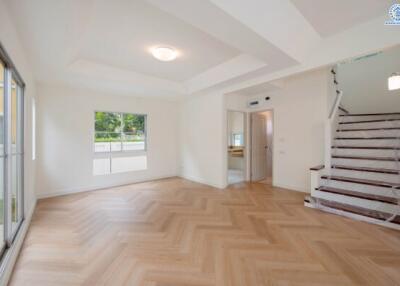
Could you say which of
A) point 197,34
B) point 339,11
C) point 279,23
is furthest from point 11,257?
point 339,11

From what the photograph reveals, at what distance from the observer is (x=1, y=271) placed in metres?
1.68

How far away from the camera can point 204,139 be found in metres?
5.50

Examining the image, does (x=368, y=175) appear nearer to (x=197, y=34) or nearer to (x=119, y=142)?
(x=197, y=34)

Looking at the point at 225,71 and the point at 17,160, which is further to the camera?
the point at 225,71

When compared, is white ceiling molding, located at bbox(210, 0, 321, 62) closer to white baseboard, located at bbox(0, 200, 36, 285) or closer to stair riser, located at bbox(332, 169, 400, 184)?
stair riser, located at bbox(332, 169, 400, 184)

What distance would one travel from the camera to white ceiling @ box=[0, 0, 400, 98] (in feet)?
6.60

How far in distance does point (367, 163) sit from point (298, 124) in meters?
1.57

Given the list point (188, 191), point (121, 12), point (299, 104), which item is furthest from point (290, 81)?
point (121, 12)

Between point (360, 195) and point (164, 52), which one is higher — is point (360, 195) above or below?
below

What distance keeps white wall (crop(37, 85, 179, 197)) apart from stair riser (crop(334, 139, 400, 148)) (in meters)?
5.13

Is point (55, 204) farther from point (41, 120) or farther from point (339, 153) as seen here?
point (339, 153)

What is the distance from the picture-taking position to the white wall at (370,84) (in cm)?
510

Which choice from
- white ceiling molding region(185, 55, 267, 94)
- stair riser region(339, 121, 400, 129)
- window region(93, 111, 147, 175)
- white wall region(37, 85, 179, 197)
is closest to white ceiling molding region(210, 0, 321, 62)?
white ceiling molding region(185, 55, 267, 94)

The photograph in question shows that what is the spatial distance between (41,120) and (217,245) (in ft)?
14.6
